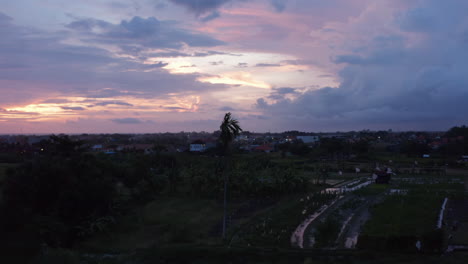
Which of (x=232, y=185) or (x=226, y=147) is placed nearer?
(x=226, y=147)

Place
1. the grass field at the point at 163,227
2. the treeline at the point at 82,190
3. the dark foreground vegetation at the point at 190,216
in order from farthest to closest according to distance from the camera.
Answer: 1. the grass field at the point at 163,227
2. the treeline at the point at 82,190
3. the dark foreground vegetation at the point at 190,216

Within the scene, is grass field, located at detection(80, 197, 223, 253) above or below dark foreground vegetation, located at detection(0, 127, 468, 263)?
below

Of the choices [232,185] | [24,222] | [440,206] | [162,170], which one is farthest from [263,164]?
[24,222]

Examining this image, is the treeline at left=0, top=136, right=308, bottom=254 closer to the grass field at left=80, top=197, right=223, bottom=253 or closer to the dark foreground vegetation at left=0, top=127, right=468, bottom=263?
the dark foreground vegetation at left=0, top=127, right=468, bottom=263

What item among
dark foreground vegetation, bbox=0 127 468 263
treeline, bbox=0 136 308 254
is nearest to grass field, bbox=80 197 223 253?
dark foreground vegetation, bbox=0 127 468 263

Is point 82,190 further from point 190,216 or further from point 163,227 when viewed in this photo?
point 190,216

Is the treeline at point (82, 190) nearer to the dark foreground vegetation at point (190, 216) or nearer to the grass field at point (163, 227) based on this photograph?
the dark foreground vegetation at point (190, 216)

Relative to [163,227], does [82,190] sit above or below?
above

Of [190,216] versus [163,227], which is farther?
[190,216]

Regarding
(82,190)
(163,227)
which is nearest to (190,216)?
(163,227)

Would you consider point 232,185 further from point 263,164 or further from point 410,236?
point 410,236

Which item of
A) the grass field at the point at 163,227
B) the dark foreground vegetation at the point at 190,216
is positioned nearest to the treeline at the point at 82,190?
the dark foreground vegetation at the point at 190,216
